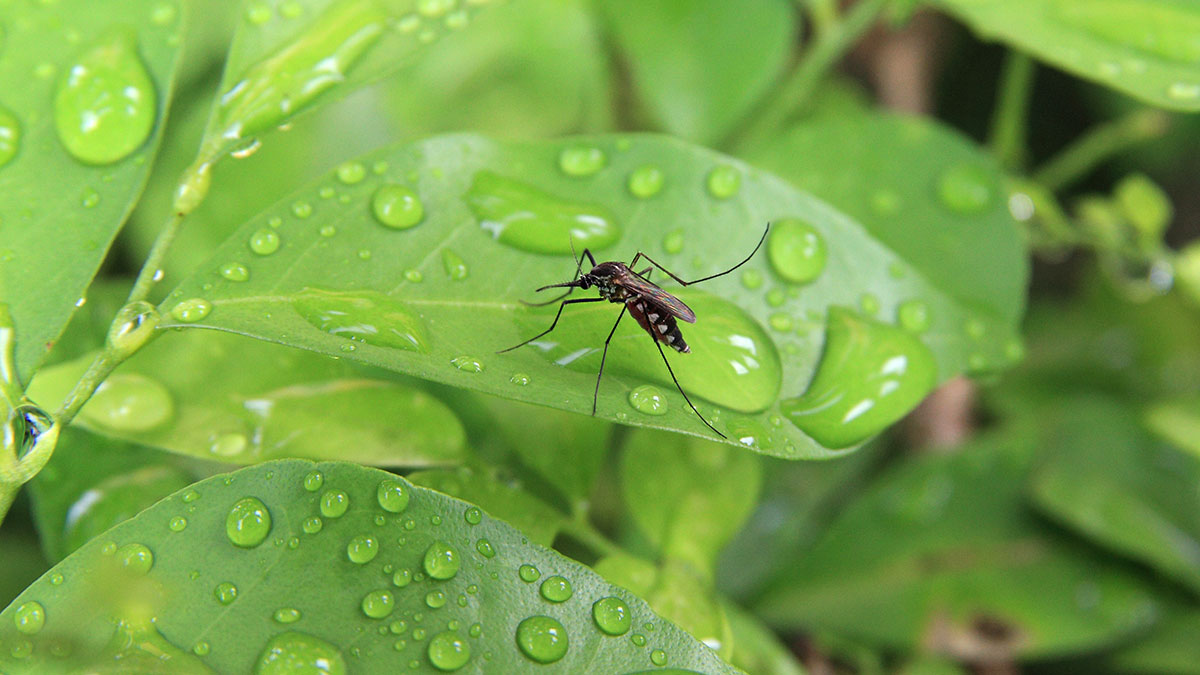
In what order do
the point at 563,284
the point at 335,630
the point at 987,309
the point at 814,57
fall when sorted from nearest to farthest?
the point at 335,630 < the point at 563,284 < the point at 987,309 < the point at 814,57

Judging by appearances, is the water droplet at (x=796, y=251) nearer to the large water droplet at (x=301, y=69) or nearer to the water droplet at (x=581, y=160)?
the water droplet at (x=581, y=160)

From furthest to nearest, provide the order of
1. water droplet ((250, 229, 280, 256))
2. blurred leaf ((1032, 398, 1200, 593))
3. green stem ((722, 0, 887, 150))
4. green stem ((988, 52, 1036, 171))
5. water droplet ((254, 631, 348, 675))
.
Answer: green stem ((988, 52, 1036, 171))
green stem ((722, 0, 887, 150))
blurred leaf ((1032, 398, 1200, 593))
water droplet ((250, 229, 280, 256))
water droplet ((254, 631, 348, 675))

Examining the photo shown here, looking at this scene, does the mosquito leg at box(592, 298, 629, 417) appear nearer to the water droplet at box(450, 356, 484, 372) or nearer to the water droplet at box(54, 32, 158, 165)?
the water droplet at box(450, 356, 484, 372)

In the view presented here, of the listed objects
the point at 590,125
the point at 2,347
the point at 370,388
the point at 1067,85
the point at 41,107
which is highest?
the point at 41,107

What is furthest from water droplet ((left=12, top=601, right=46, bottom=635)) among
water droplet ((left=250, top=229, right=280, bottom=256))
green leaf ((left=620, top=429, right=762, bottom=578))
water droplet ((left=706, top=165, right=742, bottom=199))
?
water droplet ((left=706, top=165, right=742, bottom=199))

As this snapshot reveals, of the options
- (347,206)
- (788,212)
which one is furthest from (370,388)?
(788,212)

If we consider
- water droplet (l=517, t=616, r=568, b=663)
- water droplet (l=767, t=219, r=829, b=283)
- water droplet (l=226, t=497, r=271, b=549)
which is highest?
water droplet (l=767, t=219, r=829, b=283)

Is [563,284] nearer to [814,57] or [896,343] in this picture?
[896,343]
